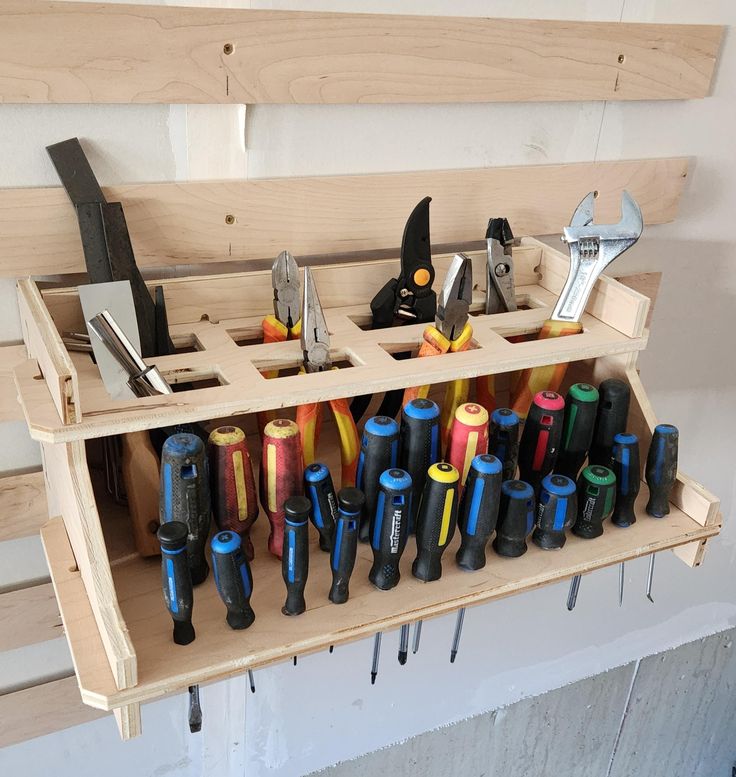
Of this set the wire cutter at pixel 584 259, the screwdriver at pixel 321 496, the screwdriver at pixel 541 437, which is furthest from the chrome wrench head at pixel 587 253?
the screwdriver at pixel 321 496

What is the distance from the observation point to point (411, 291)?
973 mm

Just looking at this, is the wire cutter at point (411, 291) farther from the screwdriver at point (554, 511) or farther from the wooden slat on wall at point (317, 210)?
the screwdriver at point (554, 511)

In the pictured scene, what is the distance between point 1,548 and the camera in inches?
42.2

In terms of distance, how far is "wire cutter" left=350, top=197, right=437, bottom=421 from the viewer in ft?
3.12

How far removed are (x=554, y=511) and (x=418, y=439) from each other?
0.19 metres

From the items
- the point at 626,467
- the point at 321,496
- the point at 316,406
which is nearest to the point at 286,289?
the point at 316,406

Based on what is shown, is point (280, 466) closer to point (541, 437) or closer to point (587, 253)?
point (541, 437)

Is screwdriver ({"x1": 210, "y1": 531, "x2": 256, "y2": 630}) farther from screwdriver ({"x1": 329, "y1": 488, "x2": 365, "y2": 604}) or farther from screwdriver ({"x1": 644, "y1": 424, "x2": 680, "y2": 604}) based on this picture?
screwdriver ({"x1": 644, "y1": 424, "x2": 680, "y2": 604})

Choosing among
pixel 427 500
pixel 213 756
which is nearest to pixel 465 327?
pixel 427 500

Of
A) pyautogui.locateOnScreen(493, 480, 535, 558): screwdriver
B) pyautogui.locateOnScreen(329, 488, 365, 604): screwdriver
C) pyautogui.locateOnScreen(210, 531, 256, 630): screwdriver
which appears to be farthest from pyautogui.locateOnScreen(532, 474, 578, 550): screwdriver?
pyautogui.locateOnScreen(210, 531, 256, 630): screwdriver

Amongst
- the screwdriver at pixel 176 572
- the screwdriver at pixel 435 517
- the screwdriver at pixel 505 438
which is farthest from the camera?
the screwdriver at pixel 505 438

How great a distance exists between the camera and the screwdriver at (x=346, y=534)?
31.4 inches

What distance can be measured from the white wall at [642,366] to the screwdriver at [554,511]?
0.46 m

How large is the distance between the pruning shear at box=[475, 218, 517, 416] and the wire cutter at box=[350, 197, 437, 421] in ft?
0.30
